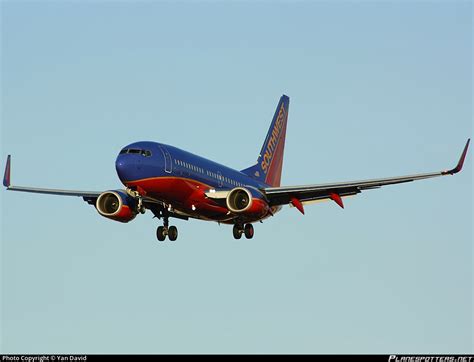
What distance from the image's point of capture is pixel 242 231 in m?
62.3

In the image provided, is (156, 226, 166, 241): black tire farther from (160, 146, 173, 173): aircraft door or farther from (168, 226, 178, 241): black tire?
(160, 146, 173, 173): aircraft door

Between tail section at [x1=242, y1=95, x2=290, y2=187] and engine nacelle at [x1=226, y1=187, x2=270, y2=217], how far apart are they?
1077 centimetres

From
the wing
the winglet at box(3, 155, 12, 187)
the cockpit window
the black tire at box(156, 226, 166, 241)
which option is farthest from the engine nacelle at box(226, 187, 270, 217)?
the winglet at box(3, 155, 12, 187)

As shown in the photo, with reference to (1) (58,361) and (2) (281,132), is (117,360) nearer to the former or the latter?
(1) (58,361)

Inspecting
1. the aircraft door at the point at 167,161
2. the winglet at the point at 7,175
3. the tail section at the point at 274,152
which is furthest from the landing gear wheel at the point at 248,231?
the winglet at the point at 7,175

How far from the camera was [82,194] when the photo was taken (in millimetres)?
61375

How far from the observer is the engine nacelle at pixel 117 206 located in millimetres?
57656

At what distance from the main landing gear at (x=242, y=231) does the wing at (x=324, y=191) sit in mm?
2423

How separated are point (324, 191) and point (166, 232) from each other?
32.8 ft

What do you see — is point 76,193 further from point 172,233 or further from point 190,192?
point 190,192

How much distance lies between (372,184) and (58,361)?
24678 millimetres

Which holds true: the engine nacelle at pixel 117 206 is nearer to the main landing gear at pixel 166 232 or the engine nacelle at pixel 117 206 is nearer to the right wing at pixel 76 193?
the right wing at pixel 76 193

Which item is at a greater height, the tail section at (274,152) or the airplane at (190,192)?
the tail section at (274,152)

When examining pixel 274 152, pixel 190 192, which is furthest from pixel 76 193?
pixel 274 152
